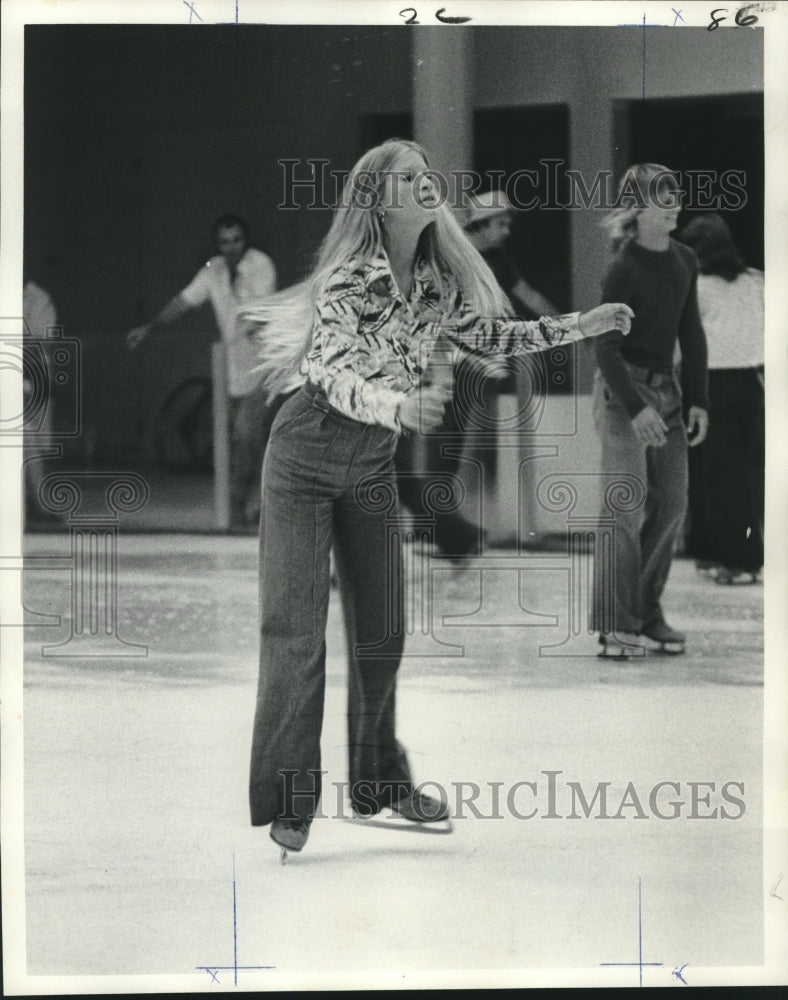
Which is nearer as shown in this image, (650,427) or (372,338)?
(372,338)

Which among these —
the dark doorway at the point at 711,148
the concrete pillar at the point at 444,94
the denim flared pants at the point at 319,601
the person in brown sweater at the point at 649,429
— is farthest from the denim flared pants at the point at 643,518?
the concrete pillar at the point at 444,94

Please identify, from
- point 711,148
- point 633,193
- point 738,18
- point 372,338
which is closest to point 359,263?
point 372,338

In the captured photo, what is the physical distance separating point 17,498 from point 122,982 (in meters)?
1.46

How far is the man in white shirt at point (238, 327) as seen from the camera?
3.67 meters

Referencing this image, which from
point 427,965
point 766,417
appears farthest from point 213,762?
point 766,417

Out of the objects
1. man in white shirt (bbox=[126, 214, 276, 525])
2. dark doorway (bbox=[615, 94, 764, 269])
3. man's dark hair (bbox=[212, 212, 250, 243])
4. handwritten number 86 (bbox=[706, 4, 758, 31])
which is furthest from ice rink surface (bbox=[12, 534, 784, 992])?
handwritten number 86 (bbox=[706, 4, 758, 31])

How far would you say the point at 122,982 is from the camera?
146 inches

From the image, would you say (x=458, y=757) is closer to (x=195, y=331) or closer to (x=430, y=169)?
(x=195, y=331)

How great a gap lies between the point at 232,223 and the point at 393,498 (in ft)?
3.04

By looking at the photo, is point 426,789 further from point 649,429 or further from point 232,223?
point 232,223

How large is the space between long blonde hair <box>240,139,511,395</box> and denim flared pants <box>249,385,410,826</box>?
149 millimetres

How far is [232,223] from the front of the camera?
366 cm

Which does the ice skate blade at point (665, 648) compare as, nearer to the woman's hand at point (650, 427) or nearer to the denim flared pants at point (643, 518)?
the denim flared pants at point (643, 518)

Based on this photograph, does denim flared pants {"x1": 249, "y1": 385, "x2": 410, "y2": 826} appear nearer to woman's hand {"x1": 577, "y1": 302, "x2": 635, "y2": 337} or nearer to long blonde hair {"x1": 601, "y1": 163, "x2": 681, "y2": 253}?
woman's hand {"x1": 577, "y1": 302, "x2": 635, "y2": 337}
